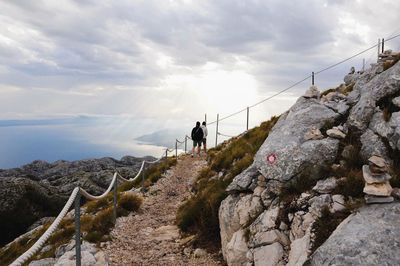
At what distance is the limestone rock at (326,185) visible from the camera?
7.06m

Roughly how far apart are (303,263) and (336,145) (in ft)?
12.1

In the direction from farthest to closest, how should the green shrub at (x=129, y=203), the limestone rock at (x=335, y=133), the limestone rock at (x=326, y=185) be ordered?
the green shrub at (x=129, y=203) < the limestone rock at (x=335, y=133) < the limestone rock at (x=326, y=185)

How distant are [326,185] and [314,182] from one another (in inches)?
21.4

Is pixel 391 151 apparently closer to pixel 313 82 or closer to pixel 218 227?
Answer: pixel 218 227

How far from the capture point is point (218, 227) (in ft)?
32.3

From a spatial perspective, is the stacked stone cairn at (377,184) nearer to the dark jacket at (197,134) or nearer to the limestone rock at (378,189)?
the limestone rock at (378,189)

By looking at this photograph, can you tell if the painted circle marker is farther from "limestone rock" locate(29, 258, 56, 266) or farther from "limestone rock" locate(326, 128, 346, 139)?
"limestone rock" locate(29, 258, 56, 266)

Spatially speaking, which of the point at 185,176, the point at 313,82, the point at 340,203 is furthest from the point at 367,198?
the point at 185,176

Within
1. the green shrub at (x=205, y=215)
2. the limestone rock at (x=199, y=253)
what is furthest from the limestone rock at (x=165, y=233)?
the limestone rock at (x=199, y=253)

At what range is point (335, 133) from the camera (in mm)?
8664

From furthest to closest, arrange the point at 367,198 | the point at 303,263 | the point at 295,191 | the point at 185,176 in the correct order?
the point at 185,176 < the point at 295,191 < the point at 367,198 < the point at 303,263

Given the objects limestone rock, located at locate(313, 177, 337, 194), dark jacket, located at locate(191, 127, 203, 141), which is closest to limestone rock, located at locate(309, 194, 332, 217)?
limestone rock, located at locate(313, 177, 337, 194)

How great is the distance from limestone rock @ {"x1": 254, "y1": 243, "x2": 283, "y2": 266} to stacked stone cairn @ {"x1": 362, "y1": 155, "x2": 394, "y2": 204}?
203 cm

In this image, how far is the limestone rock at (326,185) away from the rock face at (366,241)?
42.1 inches
